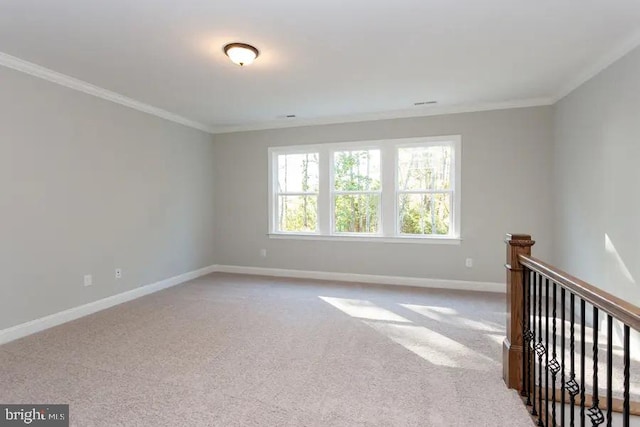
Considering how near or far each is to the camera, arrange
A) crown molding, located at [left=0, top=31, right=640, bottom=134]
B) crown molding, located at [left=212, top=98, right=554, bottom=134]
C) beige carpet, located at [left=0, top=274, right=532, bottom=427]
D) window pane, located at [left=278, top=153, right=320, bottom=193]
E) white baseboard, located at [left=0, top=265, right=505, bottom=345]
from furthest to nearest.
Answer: window pane, located at [left=278, top=153, right=320, bottom=193] < crown molding, located at [left=212, top=98, right=554, bottom=134] < white baseboard, located at [left=0, top=265, right=505, bottom=345] < crown molding, located at [left=0, top=31, right=640, bottom=134] < beige carpet, located at [left=0, top=274, right=532, bottom=427]

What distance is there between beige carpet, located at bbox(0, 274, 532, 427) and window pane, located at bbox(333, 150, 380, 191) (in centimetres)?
192

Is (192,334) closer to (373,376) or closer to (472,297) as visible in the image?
(373,376)

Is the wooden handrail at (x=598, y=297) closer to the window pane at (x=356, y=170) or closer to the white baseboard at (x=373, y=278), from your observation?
the white baseboard at (x=373, y=278)

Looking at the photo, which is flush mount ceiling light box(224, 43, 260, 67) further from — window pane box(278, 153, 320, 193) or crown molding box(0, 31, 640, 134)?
window pane box(278, 153, 320, 193)

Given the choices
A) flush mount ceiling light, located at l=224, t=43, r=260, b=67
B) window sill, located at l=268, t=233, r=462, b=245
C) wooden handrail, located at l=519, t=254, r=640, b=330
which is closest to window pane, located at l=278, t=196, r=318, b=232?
window sill, located at l=268, t=233, r=462, b=245

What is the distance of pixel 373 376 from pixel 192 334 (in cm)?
173

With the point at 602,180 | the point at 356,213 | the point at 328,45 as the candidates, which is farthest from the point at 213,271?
the point at 602,180

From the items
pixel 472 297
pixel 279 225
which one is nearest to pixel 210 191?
pixel 279 225

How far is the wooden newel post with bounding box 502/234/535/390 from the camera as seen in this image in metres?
2.13

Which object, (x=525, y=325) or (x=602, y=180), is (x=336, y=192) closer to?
(x=602, y=180)

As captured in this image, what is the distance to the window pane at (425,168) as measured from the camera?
4820mm

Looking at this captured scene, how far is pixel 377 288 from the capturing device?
473 cm

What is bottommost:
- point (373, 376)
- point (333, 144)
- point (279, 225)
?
point (373, 376)

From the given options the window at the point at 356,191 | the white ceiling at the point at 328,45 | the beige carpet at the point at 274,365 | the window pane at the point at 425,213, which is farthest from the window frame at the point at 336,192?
the beige carpet at the point at 274,365
